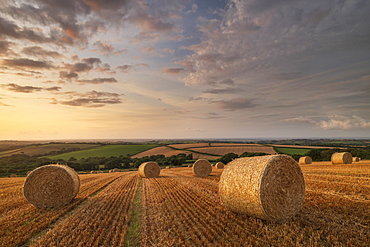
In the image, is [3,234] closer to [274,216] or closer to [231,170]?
[231,170]

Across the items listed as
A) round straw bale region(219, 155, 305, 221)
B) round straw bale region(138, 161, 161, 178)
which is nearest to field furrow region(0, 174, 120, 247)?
round straw bale region(219, 155, 305, 221)

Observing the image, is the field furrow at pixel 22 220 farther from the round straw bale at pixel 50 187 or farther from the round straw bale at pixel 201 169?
the round straw bale at pixel 201 169

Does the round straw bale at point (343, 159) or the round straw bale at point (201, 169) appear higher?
the round straw bale at point (343, 159)

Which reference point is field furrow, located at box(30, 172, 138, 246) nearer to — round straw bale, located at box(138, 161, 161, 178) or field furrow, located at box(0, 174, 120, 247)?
field furrow, located at box(0, 174, 120, 247)

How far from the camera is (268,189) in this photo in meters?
7.37

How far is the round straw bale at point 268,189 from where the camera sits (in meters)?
7.17

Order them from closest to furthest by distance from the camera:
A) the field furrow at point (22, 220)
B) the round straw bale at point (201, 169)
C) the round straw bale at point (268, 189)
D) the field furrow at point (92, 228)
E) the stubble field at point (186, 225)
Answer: the stubble field at point (186, 225)
the field furrow at point (92, 228)
the field furrow at point (22, 220)
the round straw bale at point (268, 189)
the round straw bale at point (201, 169)

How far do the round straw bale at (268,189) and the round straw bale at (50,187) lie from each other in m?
8.43

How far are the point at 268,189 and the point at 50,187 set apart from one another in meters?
10.6

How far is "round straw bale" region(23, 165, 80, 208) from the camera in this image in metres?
10.3

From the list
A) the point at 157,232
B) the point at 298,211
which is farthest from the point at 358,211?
the point at 157,232

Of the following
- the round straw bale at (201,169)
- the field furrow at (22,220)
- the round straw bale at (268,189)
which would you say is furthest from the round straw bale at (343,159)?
the field furrow at (22,220)

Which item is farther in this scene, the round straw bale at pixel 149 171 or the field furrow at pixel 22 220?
the round straw bale at pixel 149 171

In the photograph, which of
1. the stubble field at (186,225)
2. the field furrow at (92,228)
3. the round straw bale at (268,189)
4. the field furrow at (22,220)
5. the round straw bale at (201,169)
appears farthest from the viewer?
the round straw bale at (201,169)
